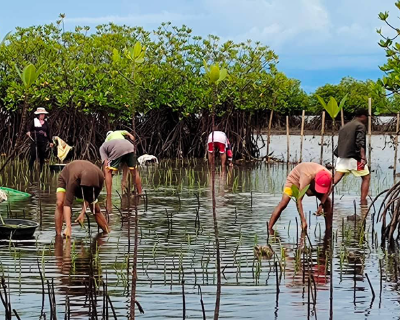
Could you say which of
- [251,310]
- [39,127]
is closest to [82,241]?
[251,310]

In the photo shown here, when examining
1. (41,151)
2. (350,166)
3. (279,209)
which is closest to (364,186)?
(350,166)

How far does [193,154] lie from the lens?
26.6 m

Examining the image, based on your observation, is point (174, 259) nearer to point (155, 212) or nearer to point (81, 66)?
point (155, 212)

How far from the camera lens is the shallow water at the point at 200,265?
22.6ft

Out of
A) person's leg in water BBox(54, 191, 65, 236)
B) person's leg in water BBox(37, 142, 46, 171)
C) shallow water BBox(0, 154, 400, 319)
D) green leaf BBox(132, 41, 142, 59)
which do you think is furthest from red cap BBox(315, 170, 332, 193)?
person's leg in water BBox(37, 142, 46, 171)

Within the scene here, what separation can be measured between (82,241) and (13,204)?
3.98 m

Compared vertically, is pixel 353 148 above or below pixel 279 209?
above

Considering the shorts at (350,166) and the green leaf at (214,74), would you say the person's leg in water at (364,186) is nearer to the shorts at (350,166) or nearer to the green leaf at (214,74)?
the shorts at (350,166)

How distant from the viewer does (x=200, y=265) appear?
332 inches

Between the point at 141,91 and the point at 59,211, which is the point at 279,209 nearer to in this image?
the point at 59,211

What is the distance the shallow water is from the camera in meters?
6.88

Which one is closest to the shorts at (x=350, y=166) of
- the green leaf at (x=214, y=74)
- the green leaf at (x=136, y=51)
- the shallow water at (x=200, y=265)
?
the shallow water at (x=200, y=265)

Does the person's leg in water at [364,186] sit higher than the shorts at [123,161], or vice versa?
the shorts at [123,161]

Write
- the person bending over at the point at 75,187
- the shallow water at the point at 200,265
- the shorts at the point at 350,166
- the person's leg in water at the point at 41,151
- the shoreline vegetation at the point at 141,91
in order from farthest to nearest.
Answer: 1. the shoreline vegetation at the point at 141,91
2. the person's leg in water at the point at 41,151
3. the shorts at the point at 350,166
4. the person bending over at the point at 75,187
5. the shallow water at the point at 200,265
